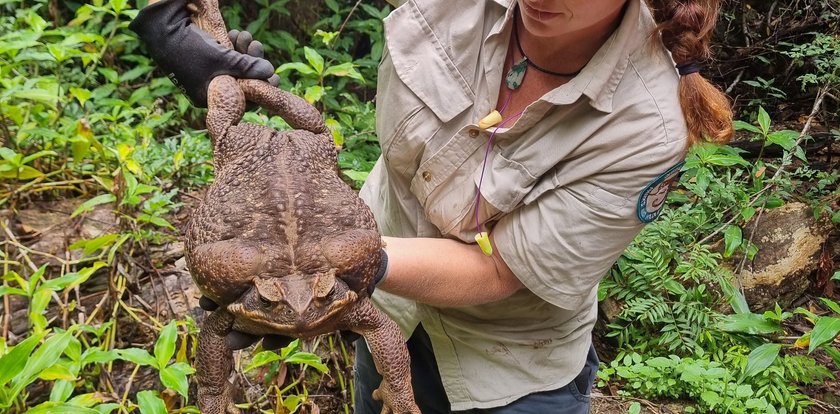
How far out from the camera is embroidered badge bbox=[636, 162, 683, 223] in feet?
6.13

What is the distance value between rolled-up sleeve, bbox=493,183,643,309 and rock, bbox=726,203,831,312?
7.93ft

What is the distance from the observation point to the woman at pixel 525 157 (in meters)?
1.84

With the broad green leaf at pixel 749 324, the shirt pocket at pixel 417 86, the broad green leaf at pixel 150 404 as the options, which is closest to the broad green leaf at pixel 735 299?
the broad green leaf at pixel 749 324

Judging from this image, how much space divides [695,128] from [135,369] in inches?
98.5

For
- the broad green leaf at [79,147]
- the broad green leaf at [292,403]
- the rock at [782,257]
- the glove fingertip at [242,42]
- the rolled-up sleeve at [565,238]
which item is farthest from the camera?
the rock at [782,257]

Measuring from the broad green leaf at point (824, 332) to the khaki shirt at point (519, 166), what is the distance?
1.10 metres

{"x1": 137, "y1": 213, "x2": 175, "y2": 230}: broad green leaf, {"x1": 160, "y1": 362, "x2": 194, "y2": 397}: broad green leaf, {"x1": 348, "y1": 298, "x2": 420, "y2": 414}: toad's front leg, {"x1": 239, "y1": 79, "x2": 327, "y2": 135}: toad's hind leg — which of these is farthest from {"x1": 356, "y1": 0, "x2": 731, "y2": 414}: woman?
{"x1": 137, "y1": 213, "x2": 175, "y2": 230}: broad green leaf

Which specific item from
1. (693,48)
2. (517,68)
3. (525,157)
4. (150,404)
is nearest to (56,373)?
(150,404)

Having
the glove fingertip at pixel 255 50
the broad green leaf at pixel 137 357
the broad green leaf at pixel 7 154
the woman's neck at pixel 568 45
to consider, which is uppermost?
the glove fingertip at pixel 255 50

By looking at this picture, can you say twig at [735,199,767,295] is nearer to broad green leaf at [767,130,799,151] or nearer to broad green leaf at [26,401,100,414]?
broad green leaf at [767,130,799,151]

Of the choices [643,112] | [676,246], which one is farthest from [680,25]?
[676,246]

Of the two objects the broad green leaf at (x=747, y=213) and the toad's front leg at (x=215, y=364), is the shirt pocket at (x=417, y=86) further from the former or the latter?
the broad green leaf at (x=747, y=213)

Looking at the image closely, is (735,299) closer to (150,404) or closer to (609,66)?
(609,66)

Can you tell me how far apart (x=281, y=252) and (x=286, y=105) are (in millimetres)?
794
